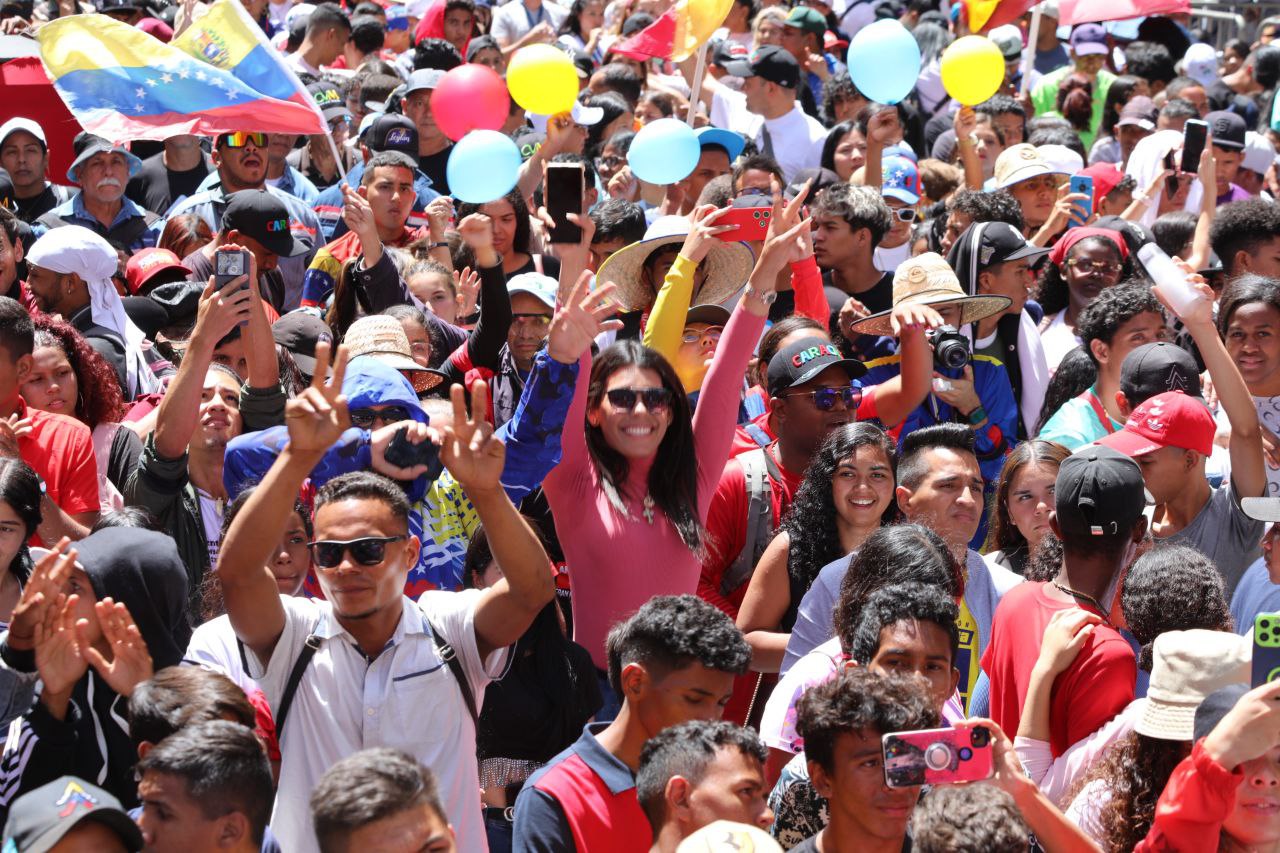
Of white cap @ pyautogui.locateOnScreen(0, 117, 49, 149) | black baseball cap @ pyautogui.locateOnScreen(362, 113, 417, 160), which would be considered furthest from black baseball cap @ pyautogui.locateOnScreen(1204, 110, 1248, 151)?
white cap @ pyautogui.locateOnScreen(0, 117, 49, 149)

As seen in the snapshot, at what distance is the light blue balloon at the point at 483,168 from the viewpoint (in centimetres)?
714

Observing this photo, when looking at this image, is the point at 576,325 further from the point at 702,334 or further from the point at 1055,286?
the point at 1055,286

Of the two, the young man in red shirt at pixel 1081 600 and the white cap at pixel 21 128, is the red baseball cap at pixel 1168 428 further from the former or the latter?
the white cap at pixel 21 128

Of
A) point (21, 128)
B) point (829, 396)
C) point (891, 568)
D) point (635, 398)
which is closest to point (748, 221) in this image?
point (829, 396)

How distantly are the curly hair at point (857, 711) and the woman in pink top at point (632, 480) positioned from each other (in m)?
1.31

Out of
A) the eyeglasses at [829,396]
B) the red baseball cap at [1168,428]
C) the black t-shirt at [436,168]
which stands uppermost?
the eyeglasses at [829,396]

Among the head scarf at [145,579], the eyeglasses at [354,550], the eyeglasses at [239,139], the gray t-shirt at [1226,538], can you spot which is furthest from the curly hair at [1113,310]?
the eyeglasses at [239,139]

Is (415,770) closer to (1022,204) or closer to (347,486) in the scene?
(347,486)

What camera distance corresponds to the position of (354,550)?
12.7 ft

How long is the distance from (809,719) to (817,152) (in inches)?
265

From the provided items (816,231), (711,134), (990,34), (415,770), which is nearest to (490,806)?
(415,770)

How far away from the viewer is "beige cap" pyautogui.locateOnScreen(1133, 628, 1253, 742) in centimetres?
365

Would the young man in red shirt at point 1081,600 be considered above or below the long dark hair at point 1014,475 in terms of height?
above

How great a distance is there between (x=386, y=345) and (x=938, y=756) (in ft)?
9.73
